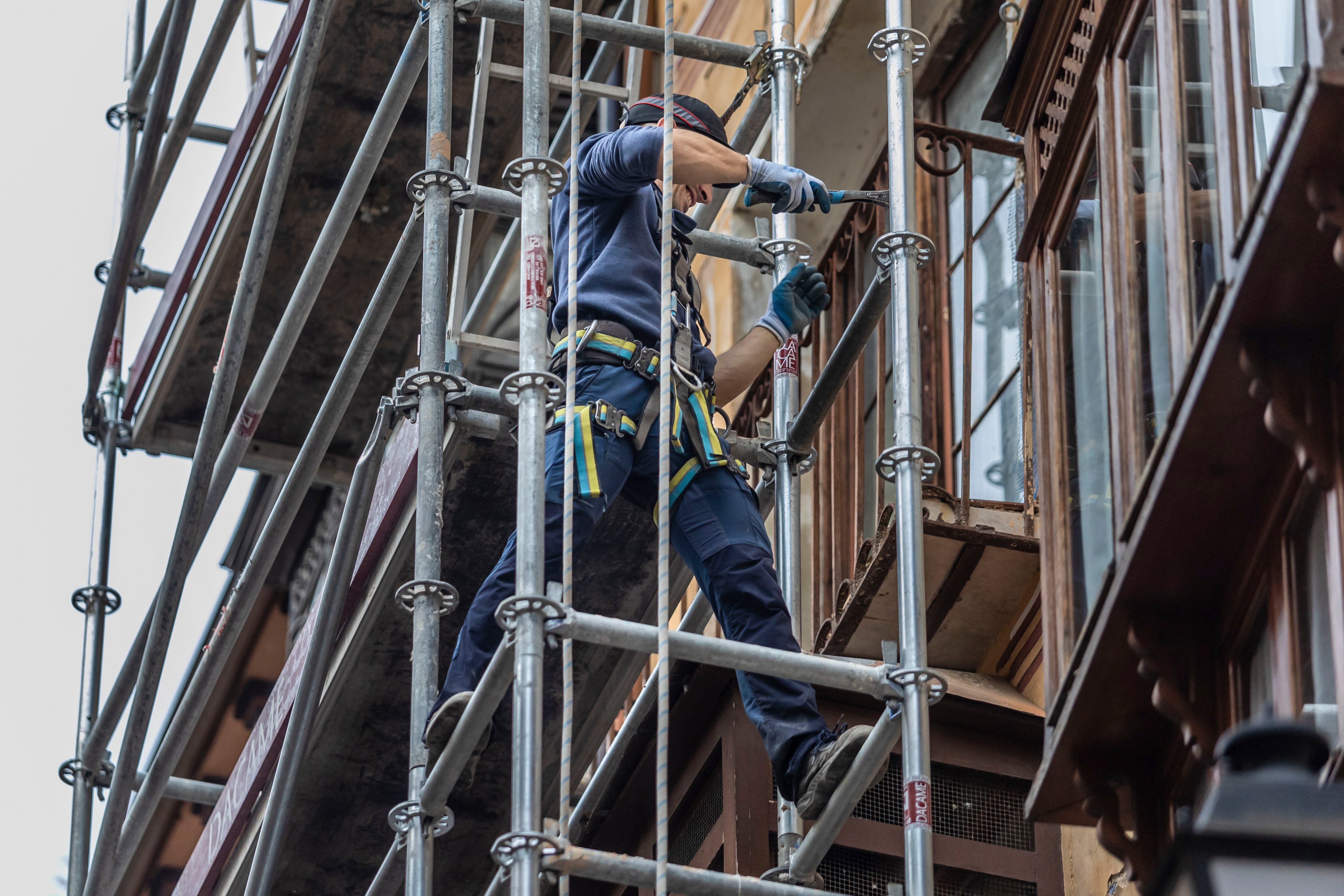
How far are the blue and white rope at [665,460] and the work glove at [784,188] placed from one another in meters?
0.26

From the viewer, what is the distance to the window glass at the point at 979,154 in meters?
8.92

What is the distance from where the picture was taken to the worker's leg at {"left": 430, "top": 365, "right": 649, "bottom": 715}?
558cm

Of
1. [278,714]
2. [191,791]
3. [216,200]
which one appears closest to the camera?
[278,714]

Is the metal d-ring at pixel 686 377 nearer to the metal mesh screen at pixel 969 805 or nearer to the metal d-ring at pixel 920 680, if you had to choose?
the metal d-ring at pixel 920 680

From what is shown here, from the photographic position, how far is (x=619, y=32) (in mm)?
6938

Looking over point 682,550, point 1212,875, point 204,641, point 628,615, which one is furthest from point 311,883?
point 1212,875

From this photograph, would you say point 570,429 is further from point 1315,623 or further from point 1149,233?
point 1315,623

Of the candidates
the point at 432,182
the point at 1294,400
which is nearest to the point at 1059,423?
the point at 1294,400

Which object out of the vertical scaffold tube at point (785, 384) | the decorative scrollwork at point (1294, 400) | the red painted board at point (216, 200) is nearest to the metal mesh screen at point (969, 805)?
the vertical scaffold tube at point (785, 384)

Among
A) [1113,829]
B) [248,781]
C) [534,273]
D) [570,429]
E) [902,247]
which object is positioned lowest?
[1113,829]

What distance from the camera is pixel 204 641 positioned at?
495 inches

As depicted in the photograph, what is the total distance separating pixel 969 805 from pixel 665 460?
188cm

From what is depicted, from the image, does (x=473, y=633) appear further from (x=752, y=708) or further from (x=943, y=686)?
(x=943, y=686)

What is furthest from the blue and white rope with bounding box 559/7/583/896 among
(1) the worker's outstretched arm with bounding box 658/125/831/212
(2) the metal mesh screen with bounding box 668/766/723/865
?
(2) the metal mesh screen with bounding box 668/766/723/865
